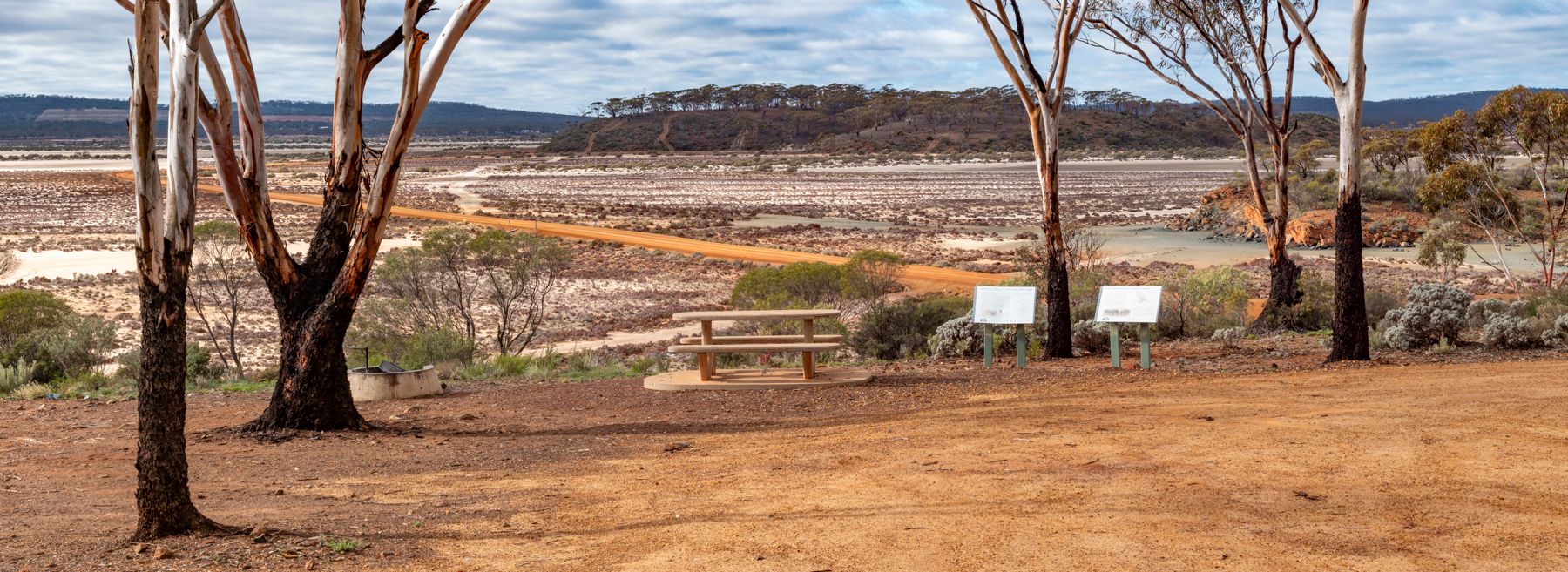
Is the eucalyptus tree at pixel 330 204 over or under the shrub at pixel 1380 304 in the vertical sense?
over

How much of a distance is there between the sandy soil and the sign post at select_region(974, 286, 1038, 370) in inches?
61.0

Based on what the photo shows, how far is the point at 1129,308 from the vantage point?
477 inches

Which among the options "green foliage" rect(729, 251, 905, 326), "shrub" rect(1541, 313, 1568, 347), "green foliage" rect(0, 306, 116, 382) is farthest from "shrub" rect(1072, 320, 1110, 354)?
"green foliage" rect(0, 306, 116, 382)

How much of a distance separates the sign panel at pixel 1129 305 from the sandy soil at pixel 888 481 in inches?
42.3

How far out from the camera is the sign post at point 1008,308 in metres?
12.5

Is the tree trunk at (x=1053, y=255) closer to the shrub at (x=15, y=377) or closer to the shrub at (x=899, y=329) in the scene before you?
the shrub at (x=899, y=329)

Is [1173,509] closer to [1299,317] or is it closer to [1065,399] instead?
[1065,399]

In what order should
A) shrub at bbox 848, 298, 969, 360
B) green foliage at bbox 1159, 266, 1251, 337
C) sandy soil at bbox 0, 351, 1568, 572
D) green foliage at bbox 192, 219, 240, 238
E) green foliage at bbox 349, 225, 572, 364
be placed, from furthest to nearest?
green foliage at bbox 192, 219, 240, 238 < green foliage at bbox 349, 225, 572, 364 < green foliage at bbox 1159, 266, 1251, 337 < shrub at bbox 848, 298, 969, 360 < sandy soil at bbox 0, 351, 1568, 572

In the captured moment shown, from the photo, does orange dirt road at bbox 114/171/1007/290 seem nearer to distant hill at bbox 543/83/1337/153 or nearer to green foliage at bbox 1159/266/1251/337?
green foliage at bbox 1159/266/1251/337

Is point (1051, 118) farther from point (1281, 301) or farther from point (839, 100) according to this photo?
point (839, 100)

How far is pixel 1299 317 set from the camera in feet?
53.4

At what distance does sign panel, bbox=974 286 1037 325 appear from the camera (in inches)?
494

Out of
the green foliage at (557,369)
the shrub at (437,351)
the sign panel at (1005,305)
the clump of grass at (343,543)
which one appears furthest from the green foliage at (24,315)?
the clump of grass at (343,543)

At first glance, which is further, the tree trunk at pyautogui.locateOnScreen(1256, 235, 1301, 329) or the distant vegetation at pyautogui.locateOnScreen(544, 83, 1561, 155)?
→ the distant vegetation at pyautogui.locateOnScreen(544, 83, 1561, 155)
